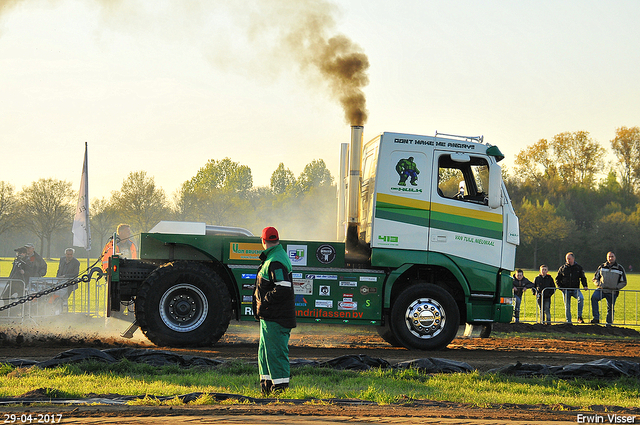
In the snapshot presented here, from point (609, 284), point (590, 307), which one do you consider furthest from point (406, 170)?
point (590, 307)

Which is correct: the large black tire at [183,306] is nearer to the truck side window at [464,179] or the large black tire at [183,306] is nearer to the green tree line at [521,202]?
the truck side window at [464,179]

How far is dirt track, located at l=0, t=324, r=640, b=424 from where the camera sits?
5789mm

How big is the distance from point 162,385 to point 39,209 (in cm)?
5819

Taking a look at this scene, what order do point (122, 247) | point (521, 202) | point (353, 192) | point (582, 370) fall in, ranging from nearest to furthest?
point (582, 370), point (353, 192), point (122, 247), point (521, 202)

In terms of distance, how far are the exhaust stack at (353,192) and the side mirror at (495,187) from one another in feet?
7.64

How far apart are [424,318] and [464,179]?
2510mm

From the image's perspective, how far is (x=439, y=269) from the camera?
37.1 feet

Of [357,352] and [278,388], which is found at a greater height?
[278,388]

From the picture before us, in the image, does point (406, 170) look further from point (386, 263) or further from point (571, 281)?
point (571, 281)

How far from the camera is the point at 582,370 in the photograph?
8305 millimetres

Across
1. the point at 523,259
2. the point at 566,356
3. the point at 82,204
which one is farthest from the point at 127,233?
the point at 523,259

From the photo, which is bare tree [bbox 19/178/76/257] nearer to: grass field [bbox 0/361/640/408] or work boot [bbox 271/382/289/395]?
grass field [bbox 0/361/640/408]

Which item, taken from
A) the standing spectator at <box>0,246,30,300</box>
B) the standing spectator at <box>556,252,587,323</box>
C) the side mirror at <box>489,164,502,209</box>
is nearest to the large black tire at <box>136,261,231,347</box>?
the side mirror at <box>489,164,502,209</box>

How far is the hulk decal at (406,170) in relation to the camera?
10867 mm
